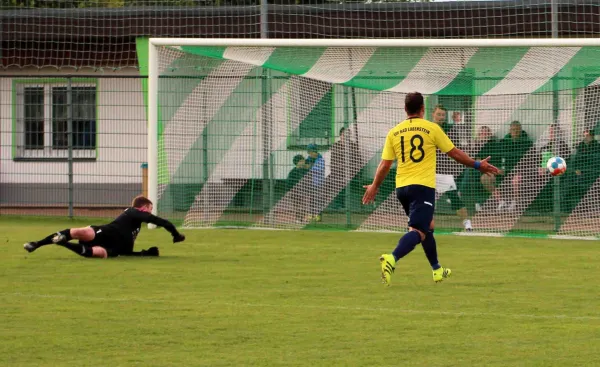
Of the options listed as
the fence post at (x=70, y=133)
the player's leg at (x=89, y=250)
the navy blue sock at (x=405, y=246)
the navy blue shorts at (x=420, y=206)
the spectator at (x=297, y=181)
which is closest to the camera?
the navy blue sock at (x=405, y=246)

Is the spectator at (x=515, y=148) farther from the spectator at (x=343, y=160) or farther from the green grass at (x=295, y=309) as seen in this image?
the green grass at (x=295, y=309)

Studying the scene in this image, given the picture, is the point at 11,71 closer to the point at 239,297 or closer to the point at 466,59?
the point at 466,59

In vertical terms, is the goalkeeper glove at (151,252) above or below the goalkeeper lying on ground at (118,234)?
below

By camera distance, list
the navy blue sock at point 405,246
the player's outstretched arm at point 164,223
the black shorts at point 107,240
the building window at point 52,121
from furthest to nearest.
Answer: the building window at point 52,121 → the black shorts at point 107,240 → the player's outstretched arm at point 164,223 → the navy blue sock at point 405,246

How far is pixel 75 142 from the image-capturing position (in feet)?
78.1

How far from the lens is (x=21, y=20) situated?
84.2 ft

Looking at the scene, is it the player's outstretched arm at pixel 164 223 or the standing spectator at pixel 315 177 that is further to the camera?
the standing spectator at pixel 315 177

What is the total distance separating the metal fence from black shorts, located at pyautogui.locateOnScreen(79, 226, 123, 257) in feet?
24.2

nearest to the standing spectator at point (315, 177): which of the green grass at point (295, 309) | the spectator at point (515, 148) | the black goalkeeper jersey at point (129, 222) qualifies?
the spectator at point (515, 148)

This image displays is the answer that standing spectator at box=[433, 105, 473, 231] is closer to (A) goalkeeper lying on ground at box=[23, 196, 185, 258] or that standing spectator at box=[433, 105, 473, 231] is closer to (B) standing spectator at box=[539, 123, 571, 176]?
(B) standing spectator at box=[539, 123, 571, 176]

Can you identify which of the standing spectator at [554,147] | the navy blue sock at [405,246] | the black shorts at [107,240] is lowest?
the black shorts at [107,240]

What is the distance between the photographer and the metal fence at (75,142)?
2162 cm

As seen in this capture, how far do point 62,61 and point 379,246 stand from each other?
37.4 feet

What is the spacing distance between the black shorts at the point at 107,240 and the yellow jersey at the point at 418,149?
392 cm
